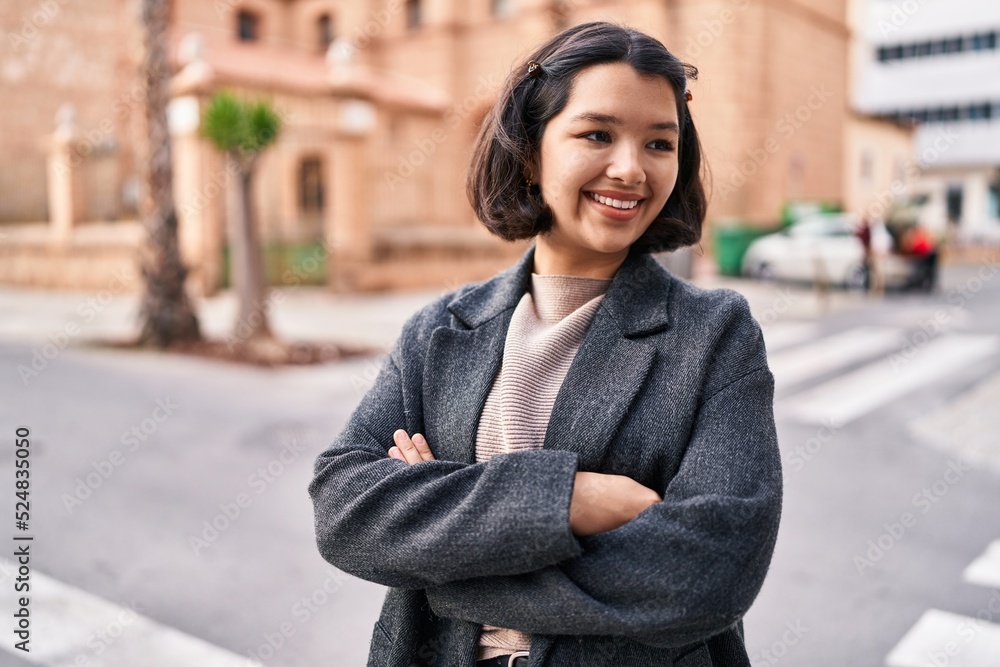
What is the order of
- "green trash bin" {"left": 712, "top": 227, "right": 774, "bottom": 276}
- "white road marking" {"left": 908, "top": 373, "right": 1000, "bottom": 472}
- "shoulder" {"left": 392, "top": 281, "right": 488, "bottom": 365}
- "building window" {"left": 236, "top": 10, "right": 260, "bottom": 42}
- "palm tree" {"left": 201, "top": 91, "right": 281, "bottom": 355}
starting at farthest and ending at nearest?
"building window" {"left": 236, "top": 10, "right": 260, "bottom": 42}, "green trash bin" {"left": 712, "top": 227, "right": 774, "bottom": 276}, "palm tree" {"left": 201, "top": 91, "right": 281, "bottom": 355}, "white road marking" {"left": 908, "top": 373, "right": 1000, "bottom": 472}, "shoulder" {"left": 392, "top": 281, "right": 488, "bottom": 365}

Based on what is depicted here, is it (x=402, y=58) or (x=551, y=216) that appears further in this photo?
(x=402, y=58)

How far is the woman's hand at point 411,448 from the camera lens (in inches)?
68.4

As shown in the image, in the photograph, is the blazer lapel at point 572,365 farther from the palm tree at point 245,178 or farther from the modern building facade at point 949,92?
the modern building facade at point 949,92

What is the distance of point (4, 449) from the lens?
21.4ft

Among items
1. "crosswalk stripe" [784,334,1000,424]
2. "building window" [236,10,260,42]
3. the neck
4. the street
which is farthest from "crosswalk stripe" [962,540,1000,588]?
"building window" [236,10,260,42]

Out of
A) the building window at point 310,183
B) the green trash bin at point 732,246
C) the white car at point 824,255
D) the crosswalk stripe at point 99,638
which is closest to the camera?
the crosswalk stripe at point 99,638

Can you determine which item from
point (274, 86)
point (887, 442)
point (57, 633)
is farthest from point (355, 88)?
point (57, 633)

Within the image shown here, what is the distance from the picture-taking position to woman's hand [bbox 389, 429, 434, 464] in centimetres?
174

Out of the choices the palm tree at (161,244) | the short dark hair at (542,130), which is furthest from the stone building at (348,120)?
the short dark hair at (542,130)

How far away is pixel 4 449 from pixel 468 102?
74.9 feet

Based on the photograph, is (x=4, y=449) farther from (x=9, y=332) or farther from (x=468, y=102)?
(x=468, y=102)

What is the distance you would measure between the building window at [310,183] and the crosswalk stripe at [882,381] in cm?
1481

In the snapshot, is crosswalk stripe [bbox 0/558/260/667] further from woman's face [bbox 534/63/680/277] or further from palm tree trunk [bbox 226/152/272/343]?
palm tree trunk [bbox 226/152/272/343]

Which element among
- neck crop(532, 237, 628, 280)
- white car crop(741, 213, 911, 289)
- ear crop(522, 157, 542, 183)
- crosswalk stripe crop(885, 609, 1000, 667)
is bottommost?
crosswalk stripe crop(885, 609, 1000, 667)
